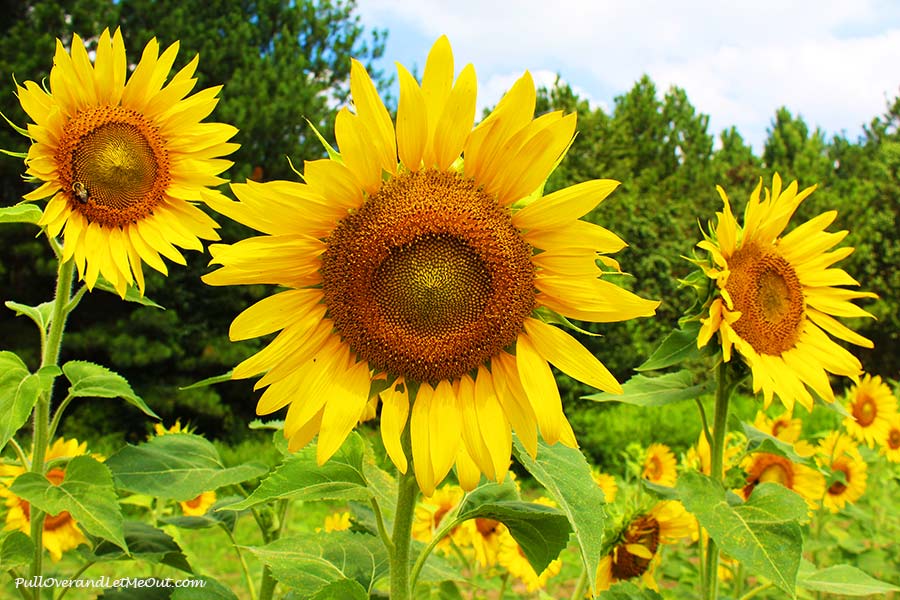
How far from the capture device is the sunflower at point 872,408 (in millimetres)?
3939

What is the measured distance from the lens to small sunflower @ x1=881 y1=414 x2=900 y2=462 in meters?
3.94

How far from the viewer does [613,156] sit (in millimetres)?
15750

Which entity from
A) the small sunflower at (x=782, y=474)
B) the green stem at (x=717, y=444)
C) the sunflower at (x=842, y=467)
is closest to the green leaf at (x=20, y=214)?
the green stem at (x=717, y=444)

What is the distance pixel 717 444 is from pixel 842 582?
1.57ft

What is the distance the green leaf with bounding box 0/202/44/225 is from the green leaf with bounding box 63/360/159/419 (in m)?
0.35

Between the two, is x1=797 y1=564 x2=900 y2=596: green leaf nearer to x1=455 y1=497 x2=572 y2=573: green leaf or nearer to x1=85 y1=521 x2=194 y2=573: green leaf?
x1=455 y1=497 x2=572 y2=573: green leaf

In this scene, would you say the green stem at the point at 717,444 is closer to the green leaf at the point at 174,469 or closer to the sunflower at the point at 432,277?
the sunflower at the point at 432,277

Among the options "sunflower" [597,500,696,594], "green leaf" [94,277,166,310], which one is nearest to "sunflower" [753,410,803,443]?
"sunflower" [597,500,696,594]

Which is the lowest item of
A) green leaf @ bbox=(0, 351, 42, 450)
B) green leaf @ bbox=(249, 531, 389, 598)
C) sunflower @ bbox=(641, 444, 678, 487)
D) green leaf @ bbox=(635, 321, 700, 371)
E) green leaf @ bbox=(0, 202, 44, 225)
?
sunflower @ bbox=(641, 444, 678, 487)

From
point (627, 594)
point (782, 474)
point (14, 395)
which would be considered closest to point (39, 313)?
point (14, 395)

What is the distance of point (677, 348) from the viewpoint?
1.85 meters

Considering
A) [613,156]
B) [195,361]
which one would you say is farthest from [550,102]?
[195,361]

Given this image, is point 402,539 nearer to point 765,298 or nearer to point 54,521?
point 765,298

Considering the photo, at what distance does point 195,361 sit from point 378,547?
35.8 ft
